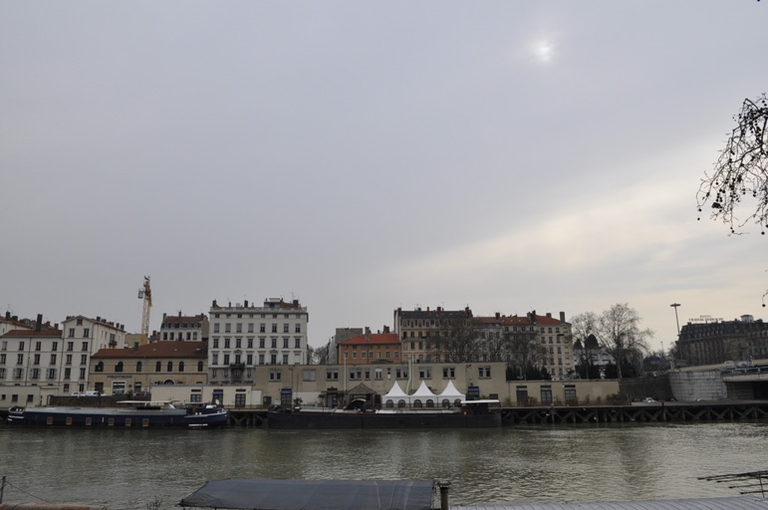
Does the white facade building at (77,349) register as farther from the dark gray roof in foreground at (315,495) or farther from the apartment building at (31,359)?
the dark gray roof in foreground at (315,495)

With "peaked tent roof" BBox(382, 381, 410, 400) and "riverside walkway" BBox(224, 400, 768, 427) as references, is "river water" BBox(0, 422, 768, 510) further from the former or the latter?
"peaked tent roof" BBox(382, 381, 410, 400)

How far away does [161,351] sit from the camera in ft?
277

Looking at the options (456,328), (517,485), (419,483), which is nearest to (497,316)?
(456,328)

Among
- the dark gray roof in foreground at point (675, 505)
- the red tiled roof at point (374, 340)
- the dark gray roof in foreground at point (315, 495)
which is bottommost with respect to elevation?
the dark gray roof in foreground at point (675, 505)

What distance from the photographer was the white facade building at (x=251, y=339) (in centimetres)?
8538

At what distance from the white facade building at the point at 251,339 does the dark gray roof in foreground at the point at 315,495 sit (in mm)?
73378

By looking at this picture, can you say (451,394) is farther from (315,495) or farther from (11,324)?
(11,324)

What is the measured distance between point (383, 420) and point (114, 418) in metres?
27.2

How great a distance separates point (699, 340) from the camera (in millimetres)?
178625

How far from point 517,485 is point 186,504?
56.0ft

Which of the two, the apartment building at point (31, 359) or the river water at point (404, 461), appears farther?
the apartment building at point (31, 359)

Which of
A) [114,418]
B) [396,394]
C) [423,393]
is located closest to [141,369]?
[114,418]

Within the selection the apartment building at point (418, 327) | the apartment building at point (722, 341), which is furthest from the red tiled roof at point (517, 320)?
the apartment building at point (722, 341)

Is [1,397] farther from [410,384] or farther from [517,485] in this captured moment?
[517,485]
